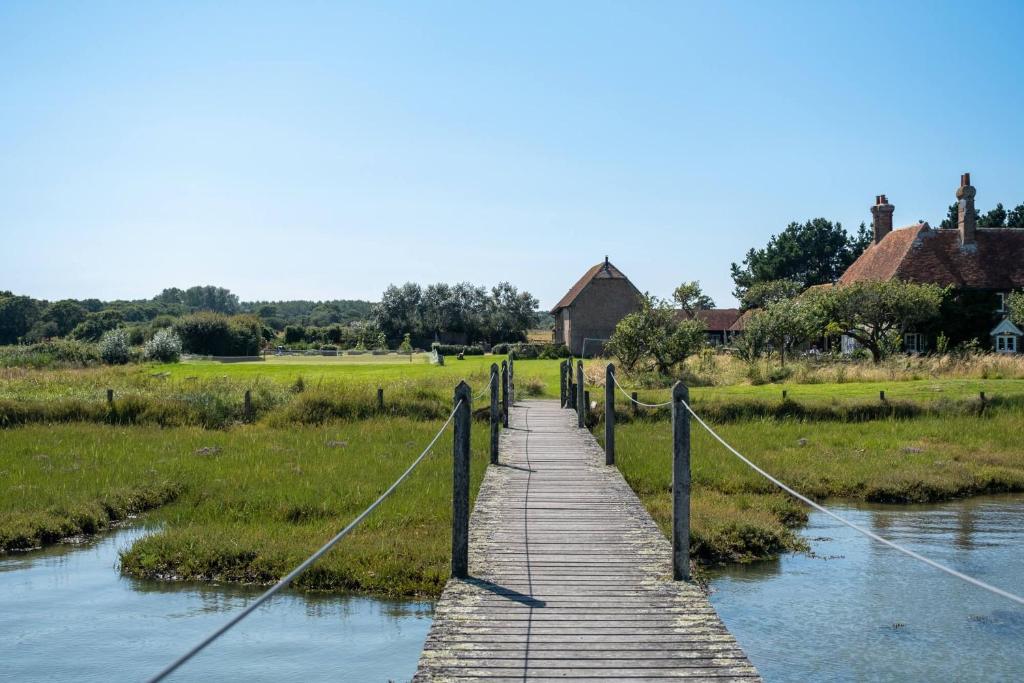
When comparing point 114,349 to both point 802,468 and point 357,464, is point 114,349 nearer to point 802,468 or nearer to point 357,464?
point 357,464

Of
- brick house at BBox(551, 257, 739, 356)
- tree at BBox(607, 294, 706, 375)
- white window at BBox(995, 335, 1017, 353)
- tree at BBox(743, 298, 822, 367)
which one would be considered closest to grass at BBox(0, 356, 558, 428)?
tree at BBox(607, 294, 706, 375)

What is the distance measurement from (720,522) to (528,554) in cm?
513

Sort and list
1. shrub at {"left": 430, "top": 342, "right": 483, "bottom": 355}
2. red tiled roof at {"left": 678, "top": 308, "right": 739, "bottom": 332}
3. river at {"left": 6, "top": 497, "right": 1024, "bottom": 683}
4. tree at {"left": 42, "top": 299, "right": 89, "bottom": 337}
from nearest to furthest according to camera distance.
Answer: river at {"left": 6, "top": 497, "right": 1024, "bottom": 683}, shrub at {"left": 430, "top": 342, "right": 483, "bottom": 355}, red tiled roof at {"left": 678, "top": 308, "right": 739, "bottom": 332}, tree at {"left": 42, "top": 299, "right": 89, "bottom": 337}

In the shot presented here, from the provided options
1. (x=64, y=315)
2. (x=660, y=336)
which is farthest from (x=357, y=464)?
(x=64, y=315)

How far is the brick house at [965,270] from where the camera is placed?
44.8 m

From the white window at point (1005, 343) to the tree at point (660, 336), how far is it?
55.9 ft

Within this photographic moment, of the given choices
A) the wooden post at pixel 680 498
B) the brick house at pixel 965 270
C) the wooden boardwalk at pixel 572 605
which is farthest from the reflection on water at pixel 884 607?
the brick house at pixel 965 270

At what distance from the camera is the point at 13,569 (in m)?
12.2

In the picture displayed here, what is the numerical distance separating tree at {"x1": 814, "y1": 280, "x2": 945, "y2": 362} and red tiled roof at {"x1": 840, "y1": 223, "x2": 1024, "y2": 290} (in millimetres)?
3056

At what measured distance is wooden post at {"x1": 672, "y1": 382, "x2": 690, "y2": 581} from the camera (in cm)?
854

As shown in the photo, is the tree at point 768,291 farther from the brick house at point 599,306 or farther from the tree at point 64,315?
the tree at point 64,315

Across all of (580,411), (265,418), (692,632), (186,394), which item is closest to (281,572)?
Result: (692,632)

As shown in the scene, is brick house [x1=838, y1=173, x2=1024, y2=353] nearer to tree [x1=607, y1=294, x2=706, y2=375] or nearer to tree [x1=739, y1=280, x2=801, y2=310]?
tree [x1=607, y1=294, x2=706, y2=375]

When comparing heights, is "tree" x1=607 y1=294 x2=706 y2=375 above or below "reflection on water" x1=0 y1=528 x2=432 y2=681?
above
